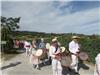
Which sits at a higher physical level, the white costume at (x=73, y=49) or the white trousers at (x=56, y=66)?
the white costume at (x=73, y=49)

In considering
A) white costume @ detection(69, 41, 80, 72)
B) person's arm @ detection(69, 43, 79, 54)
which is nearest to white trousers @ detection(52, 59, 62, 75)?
white costume @ detection(69, 41, 80, 72)

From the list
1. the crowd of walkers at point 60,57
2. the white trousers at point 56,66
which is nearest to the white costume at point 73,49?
the crowd of walkers at point 60,57

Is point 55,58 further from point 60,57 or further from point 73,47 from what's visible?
point 73,47

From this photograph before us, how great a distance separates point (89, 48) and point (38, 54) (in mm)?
4290

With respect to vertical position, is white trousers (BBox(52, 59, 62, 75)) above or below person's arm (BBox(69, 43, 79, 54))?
below

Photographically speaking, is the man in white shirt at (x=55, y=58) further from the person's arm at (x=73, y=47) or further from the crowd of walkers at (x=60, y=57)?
the person's arm at (x=73, y=47)

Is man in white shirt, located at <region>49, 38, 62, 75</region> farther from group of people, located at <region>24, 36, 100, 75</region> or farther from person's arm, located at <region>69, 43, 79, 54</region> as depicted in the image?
person's arm, located at <region>69, 43, 79, 54</region>

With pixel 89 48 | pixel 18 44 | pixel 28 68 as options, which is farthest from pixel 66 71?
pixel 18 44

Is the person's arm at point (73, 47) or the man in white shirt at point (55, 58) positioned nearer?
the man in white shirt at point (55, 58)

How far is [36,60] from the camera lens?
55.9 feet

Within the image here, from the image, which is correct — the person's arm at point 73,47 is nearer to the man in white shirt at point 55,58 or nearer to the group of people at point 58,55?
the group of people at point 58,55

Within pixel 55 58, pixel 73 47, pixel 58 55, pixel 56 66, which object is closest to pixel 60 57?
pixel 58 55

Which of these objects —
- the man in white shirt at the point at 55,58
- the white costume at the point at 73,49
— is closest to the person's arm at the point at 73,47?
the white costume at the point at 73,49

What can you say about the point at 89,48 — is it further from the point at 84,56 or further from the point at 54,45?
the point at 54,45
